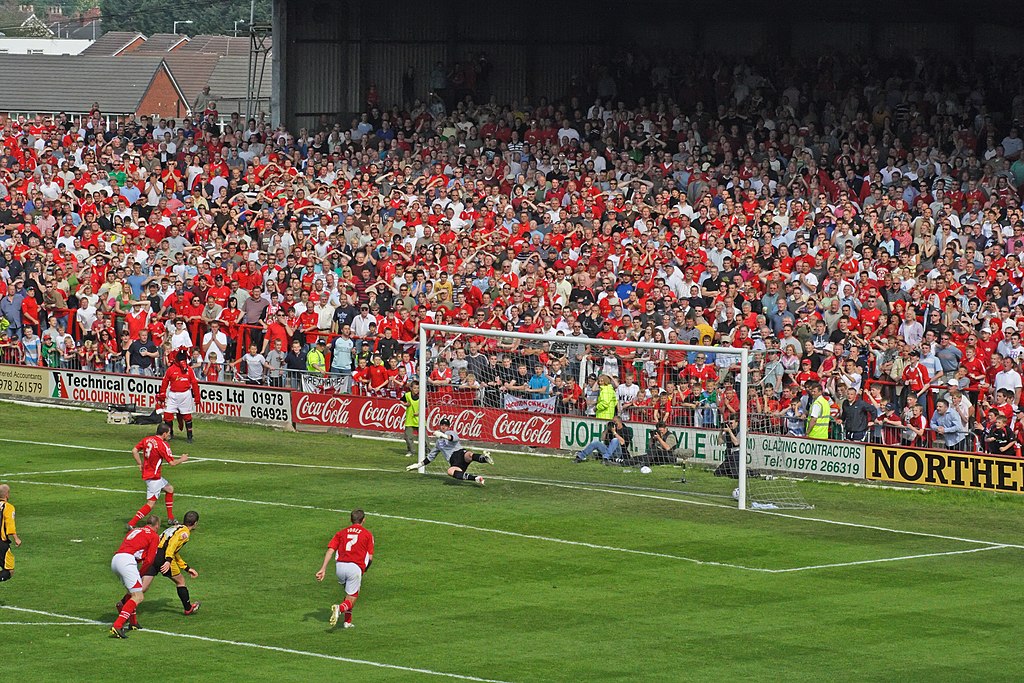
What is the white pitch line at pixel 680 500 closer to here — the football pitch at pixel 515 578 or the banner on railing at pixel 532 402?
the football pitch at pixel 515 578

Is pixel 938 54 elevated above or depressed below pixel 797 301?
above

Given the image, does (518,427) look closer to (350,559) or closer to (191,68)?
(350,559)

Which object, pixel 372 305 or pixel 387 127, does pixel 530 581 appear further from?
pixel 387 127

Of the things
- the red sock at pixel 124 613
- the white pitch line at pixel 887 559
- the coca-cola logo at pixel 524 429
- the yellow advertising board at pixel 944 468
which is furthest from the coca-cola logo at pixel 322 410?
the red sock at pixel 124 613

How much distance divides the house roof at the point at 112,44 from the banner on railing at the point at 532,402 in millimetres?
94508

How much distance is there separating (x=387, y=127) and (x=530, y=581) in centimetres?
2533

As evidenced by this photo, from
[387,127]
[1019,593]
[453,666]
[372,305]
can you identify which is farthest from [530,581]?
[387,127]

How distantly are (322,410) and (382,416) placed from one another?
148 centimetres

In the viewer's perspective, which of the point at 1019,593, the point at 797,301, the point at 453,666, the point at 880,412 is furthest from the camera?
the point at 797,301

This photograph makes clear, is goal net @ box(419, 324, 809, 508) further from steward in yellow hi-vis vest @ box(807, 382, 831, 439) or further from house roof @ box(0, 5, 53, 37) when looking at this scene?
house roof @ box(0, 5, 53, 37)

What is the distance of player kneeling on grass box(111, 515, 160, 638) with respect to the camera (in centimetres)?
1820

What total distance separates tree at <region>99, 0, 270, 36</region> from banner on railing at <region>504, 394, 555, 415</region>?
11907cm

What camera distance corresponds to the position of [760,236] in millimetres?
33219

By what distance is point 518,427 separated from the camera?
30.1 metres
